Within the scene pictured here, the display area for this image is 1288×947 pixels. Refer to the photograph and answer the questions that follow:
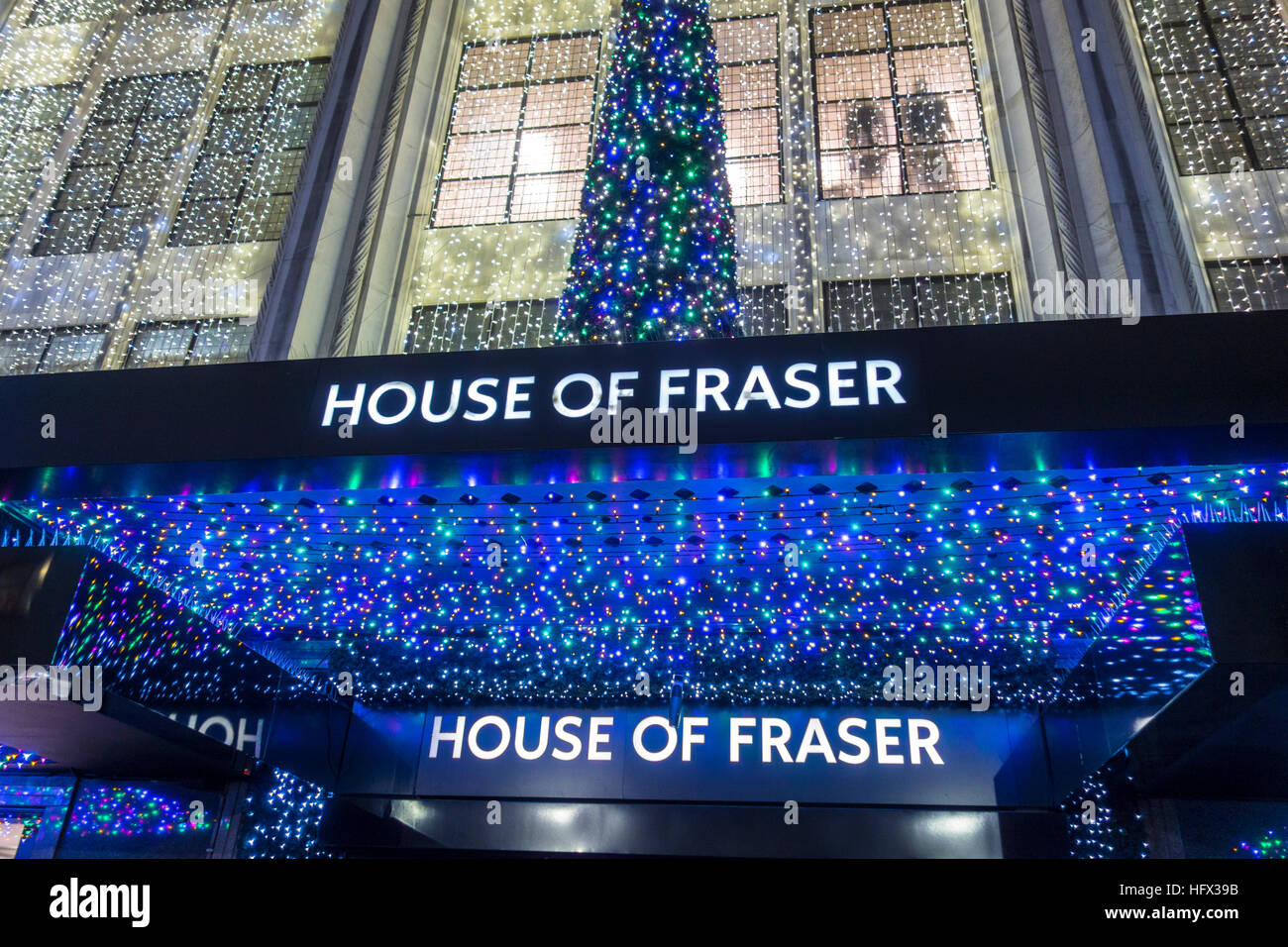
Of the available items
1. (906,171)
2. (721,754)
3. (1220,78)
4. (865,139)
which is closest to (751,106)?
(865,139)

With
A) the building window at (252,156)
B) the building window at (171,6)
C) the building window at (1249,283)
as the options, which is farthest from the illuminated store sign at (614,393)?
the building window at (171,6)

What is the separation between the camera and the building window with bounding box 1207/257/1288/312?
985 cm

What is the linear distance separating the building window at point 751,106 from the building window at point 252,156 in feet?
20.3

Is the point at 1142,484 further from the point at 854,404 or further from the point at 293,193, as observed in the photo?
the point at 293,193

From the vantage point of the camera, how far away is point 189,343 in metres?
11.8

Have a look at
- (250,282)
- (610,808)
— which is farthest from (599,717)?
(250,282)

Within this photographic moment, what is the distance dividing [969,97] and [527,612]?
9.72 m

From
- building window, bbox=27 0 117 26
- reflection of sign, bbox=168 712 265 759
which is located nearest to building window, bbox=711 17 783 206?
reflection of sign, bbox=168 712 265 759

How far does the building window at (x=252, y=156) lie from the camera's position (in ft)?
41.3

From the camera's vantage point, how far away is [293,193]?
12352mm

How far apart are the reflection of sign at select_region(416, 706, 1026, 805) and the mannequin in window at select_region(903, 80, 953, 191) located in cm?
710

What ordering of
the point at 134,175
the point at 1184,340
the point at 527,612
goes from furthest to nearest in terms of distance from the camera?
the point at 134,175 < the point at 527,612 < the point at 1184,340

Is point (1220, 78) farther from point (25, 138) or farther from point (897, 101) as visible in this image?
point (25, 138)
